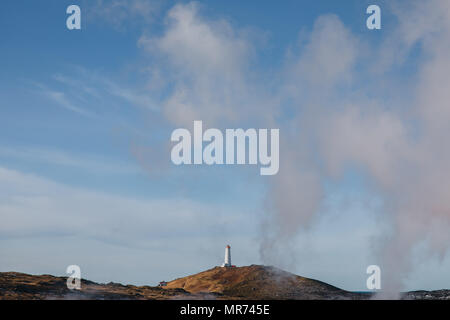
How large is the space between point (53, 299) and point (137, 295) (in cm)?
3525

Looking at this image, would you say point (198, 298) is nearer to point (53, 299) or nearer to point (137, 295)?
point (137, 295)

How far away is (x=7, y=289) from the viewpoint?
17400cm
